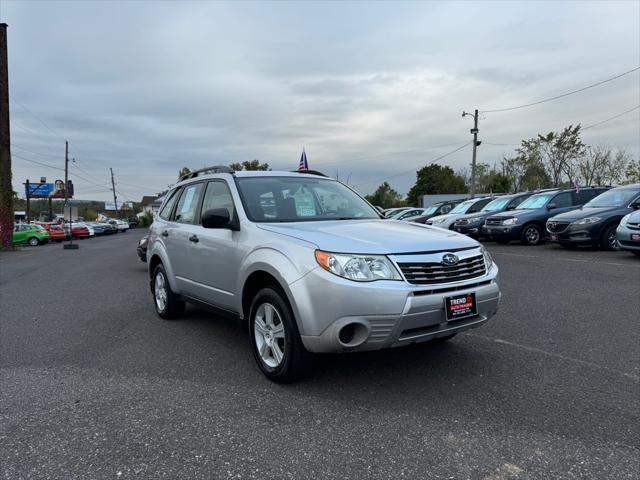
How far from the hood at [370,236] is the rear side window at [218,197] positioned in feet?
2.12

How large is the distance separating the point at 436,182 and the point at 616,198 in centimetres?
5862

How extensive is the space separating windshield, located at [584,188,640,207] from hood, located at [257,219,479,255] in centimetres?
992

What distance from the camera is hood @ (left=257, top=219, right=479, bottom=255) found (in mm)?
3309

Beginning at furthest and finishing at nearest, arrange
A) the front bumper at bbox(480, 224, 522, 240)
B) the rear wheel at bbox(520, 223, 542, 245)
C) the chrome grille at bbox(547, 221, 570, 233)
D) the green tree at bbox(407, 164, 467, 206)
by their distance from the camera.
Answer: the green tree at bbox(407, 164, 467, 206) → the rear wheel at bbox(520, 223, 542, 245) → the front bumper at bbox(480, 224, 522, 240) → the chrome grille at bbox(547, 221, 570, 233)

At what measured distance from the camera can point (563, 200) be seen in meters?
14.4

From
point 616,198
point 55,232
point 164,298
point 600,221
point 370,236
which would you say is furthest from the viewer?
point 55,232

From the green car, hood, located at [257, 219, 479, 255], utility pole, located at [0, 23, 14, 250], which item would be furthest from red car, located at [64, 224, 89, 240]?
hood, located at [257, 219, 479, 255]

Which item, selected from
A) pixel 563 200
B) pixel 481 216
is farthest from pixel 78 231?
pixel 563 200

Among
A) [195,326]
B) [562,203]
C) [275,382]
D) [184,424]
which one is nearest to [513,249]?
[562,203]

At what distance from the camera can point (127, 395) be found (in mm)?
3586

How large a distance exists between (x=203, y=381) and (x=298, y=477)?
159 centimetres

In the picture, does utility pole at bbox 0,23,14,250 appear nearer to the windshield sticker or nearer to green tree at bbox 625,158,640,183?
the windshield sticker

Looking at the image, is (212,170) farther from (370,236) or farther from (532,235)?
(532,235)

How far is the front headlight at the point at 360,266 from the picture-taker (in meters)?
3.20
